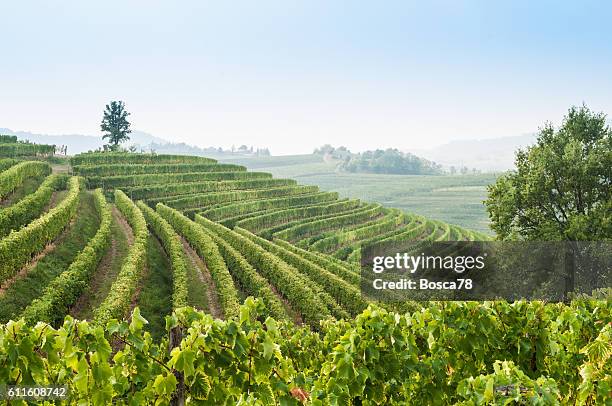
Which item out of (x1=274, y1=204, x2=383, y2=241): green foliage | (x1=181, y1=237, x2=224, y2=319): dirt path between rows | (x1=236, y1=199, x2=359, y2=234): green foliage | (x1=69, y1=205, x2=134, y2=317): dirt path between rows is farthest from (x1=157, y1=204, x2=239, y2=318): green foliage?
(x1=274, y1=204, x2=383, y2=241): green foliage

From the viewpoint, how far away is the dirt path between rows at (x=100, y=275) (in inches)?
843

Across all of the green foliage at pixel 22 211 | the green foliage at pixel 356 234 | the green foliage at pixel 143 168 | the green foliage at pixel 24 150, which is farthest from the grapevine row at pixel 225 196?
the green foliage at pixel 24 150

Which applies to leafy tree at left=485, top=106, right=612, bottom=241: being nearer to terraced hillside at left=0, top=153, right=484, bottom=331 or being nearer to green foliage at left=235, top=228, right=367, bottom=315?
green foliage at left=235, top=228, right=367, bottom=315

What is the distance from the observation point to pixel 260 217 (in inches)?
2045

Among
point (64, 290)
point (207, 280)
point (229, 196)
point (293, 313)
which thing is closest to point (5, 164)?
point (229, 196)

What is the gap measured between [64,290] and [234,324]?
17.2 m

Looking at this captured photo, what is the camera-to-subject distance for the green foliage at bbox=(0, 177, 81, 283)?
2083 cm

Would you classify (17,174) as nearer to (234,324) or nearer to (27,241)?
(27,241)

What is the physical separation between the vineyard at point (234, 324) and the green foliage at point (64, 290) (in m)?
0.09

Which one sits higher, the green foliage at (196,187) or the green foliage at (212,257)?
the green foliage at (196,187)

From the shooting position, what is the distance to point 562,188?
86.1ft

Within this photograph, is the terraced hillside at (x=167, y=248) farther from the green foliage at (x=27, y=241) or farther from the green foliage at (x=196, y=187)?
the green foliage at (x=196, y=187)

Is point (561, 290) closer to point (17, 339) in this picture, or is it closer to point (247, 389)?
point (247, 389)

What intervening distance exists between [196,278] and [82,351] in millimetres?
22350
